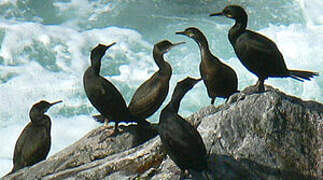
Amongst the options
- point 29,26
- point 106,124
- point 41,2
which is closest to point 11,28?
point 29,26

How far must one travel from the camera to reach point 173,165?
19.9ft

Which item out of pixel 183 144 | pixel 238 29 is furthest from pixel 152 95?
pixel 183 144

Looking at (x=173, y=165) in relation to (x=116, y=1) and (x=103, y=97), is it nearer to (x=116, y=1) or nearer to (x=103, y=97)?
(x=103, y=97)

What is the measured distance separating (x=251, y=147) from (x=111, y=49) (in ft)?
49.3

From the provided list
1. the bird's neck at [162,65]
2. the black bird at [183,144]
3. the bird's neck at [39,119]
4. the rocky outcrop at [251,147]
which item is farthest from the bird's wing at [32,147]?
the black bird at [183,144]

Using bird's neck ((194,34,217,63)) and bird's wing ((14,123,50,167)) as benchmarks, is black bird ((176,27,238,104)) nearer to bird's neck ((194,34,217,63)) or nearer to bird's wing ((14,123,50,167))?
bird's neck ((194,34,217,63))

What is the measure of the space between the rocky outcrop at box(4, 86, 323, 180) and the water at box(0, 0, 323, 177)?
35.5ft

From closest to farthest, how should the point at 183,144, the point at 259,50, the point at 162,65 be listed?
the point at 183,144 < the point at 259,50 < the point at 162,65

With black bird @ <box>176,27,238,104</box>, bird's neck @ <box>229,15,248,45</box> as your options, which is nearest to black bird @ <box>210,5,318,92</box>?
bird's neck @ <box>229,15,248,45</box>

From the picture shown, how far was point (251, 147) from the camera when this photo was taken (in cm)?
620

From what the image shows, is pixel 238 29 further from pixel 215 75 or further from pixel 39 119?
pixel 39 119

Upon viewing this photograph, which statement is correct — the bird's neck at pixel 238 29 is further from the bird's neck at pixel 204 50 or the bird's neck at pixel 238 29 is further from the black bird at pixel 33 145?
the black bird at pixel 33 145

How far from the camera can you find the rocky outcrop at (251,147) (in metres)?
6.07

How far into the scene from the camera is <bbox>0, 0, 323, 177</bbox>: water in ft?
59.9
